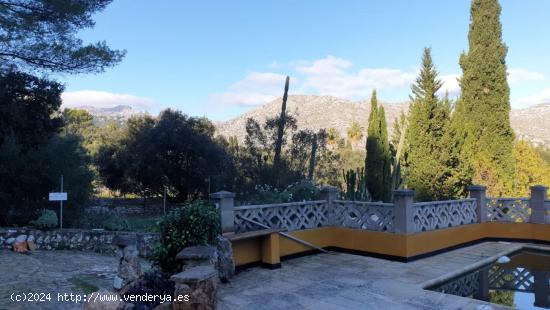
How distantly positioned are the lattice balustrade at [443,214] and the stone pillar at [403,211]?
13.6 inches

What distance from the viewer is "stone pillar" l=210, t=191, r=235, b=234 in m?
5.79

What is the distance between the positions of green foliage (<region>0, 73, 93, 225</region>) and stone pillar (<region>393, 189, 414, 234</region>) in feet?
24.3

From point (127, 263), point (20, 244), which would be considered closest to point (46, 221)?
point (20, 244)

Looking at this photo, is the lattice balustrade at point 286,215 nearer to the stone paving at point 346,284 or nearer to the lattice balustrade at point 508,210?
the stone paving at point 346,284

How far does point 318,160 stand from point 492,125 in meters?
6.75

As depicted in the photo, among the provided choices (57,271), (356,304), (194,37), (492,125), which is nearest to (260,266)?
(356,304)

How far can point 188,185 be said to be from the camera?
15648mm

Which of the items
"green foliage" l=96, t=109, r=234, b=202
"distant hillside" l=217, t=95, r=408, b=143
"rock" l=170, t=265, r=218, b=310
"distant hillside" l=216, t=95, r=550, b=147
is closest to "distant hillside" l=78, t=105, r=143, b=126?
"green foliage" l=96, t=109, r=234, b=202

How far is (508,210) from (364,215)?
416 cm

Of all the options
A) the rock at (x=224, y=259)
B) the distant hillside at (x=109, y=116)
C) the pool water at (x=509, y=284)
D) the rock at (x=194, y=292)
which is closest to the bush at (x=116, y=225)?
the rock at (x=224, y=259)

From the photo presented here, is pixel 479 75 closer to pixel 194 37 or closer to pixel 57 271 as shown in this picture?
pixel 194 37

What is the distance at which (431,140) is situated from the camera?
1095 cm

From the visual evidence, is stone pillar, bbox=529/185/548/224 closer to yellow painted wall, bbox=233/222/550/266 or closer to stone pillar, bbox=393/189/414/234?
yellow painted wall, bbox=233/222/550/266

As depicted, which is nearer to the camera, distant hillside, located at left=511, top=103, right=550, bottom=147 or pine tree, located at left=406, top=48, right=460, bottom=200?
pine tree, located at left=406, top=48, right=460, bottom=200
